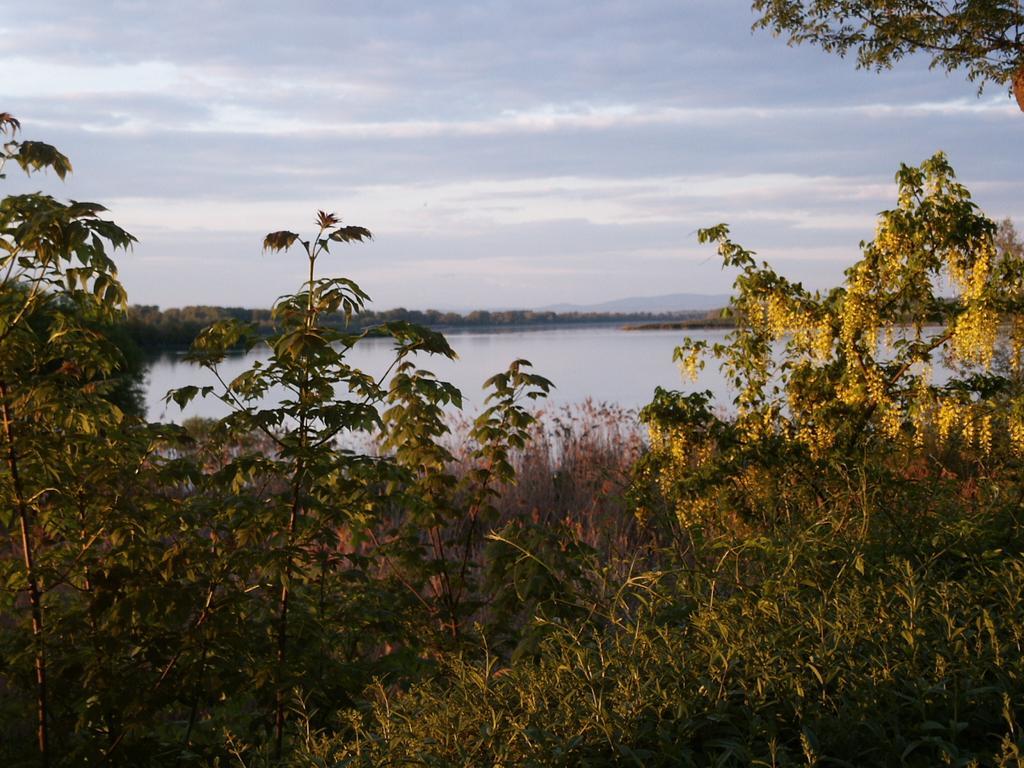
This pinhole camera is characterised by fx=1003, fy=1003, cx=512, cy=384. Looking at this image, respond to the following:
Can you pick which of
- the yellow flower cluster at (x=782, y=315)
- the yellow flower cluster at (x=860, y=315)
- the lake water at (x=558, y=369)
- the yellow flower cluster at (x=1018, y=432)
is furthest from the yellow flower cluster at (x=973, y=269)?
the lake water at (x=558, y=369)

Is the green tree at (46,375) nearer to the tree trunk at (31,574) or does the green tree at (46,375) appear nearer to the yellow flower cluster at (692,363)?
the tree trunk at (31,574)

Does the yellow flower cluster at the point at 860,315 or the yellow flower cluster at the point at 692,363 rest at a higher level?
the yellow flower cluster at the point at 860,315

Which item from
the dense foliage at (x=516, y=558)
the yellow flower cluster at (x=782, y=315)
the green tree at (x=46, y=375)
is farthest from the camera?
the yellow flower cluster at (x=782, y=315)

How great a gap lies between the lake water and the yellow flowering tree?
8.17 meters

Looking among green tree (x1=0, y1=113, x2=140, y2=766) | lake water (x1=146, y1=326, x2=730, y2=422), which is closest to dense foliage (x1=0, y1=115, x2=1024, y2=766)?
green tree (x1=0, y1=113, x2=140, y2=766)

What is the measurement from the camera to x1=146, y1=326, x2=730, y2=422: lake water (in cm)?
2123

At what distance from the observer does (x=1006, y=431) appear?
6.71 m

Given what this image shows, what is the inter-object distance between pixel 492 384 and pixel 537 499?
5.31 m

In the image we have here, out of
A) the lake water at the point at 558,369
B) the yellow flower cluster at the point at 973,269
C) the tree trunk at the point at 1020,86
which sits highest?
the tree trunk at the point at 1020,86

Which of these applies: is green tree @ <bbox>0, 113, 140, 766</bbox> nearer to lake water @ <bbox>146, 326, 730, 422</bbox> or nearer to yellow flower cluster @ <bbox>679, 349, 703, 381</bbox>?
yellow flower cluster @ <bbox>679, 349, 703, 381</bbox>

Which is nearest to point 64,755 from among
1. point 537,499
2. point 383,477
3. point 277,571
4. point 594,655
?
point 277,571

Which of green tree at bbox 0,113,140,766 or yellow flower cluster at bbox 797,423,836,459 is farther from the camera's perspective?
yellow flower cluster at bbox 797,423,836,459

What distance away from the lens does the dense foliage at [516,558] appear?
2475 millimetres

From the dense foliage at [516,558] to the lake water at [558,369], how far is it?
847 cm
